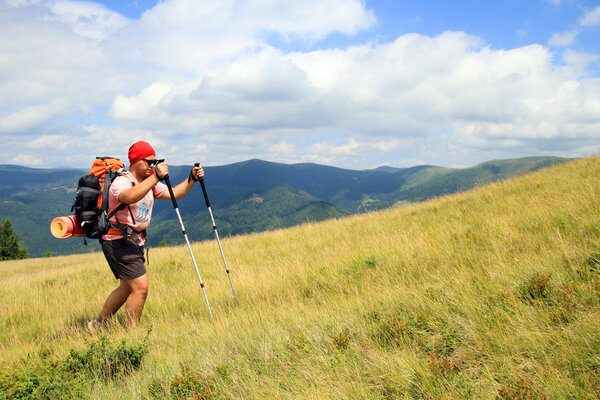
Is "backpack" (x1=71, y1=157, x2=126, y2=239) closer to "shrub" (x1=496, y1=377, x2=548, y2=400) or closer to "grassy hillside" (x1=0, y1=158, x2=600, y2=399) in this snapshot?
"grassy hillside" (x1=0, y1=158, x2=600, y2=399)

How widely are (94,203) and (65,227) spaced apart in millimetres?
495

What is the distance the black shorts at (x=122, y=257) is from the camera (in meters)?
4.83

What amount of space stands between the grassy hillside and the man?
42 centimetres

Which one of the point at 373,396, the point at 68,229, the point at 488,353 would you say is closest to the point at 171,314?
the point at 68,229

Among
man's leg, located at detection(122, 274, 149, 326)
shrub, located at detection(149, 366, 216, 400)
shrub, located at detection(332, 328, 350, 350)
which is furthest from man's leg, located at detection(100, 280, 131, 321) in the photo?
shrub, located at detection(332, 328, 350, 350)

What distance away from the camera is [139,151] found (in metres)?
5.02

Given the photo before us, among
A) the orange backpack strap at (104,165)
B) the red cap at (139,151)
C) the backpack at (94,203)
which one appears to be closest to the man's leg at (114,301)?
the backpack at (94,203)

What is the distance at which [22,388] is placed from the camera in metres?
3.01

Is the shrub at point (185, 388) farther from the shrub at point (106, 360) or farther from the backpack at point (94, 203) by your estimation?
the backpack at point (94, 203)

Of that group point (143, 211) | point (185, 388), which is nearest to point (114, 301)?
point (143, 211)

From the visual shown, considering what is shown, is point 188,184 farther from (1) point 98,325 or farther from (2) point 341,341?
(2) point 341,341

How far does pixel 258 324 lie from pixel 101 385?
5.63ft

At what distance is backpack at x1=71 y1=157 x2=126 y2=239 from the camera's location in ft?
15.4

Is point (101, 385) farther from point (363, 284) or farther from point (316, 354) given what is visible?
point (363, 284)
